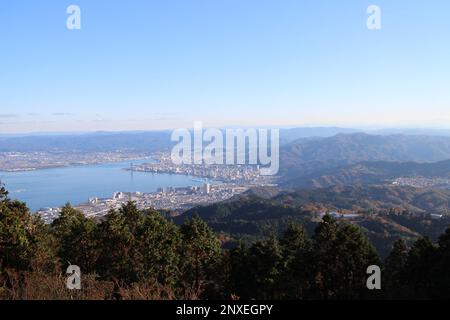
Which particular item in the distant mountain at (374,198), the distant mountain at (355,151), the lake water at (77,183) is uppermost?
the distant mountain at (355,151)

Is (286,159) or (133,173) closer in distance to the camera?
(133,173)

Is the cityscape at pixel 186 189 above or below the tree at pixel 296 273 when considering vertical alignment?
below

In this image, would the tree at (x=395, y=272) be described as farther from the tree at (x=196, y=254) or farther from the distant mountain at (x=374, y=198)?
the distant mountain at (x=374, y=198)

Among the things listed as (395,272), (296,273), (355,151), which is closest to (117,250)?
(296,273)

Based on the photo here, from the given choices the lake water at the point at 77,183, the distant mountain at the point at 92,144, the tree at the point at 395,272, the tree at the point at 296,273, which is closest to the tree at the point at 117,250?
the tree at the point at 296,273
